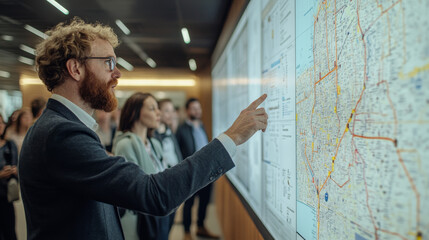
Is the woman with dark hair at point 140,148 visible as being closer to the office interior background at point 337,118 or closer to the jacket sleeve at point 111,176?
the office interior background at point 337,118

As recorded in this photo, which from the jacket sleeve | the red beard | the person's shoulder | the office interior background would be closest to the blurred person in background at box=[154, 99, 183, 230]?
the person's shoulder

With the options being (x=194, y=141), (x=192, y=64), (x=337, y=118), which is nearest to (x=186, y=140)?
Result: (x=194, y=141)

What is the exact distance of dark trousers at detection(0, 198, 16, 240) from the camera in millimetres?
2760

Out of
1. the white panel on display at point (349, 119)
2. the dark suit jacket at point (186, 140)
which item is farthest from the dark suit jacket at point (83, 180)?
the dark suit jacket at point (186, 140)

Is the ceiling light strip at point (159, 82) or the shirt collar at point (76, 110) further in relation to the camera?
the ceiling light strip at point (159, 82)

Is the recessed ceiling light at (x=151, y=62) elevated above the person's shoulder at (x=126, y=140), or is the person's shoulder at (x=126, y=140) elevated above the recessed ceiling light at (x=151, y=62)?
the recessed ceiling light at (x=151, y=62)

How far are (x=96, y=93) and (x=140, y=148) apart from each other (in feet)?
3.50

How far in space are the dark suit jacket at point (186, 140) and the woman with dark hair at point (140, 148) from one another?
140 cm

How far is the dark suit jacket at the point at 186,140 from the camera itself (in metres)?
4.00

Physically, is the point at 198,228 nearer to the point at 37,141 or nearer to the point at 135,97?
the point at 135,97

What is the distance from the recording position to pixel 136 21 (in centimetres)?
431

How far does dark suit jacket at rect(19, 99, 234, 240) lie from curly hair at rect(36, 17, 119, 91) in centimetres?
12

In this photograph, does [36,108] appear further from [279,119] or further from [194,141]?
[279,119]

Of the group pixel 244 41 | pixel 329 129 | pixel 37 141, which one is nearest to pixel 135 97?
pixel 244 41
